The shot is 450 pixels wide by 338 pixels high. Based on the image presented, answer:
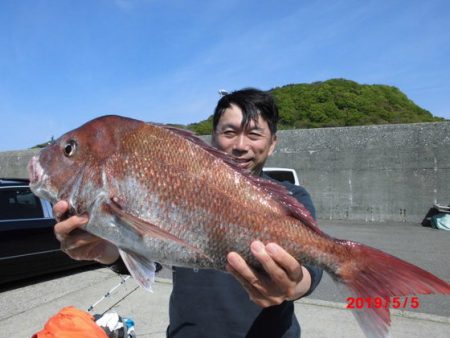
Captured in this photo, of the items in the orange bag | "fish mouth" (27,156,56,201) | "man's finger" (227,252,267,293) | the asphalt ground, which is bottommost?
the asphalt ground

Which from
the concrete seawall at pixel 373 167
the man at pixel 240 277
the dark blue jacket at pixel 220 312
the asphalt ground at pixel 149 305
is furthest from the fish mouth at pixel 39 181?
the concrete seawall at pixel 373 167

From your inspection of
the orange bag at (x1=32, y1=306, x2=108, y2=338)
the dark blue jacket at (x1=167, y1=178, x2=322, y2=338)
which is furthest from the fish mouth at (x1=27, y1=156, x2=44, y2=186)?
the orange bag at (x1=32, y1=306, x2=108, y2=338)

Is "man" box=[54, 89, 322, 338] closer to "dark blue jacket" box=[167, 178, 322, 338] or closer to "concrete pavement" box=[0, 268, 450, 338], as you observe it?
"dark blue jacket" box=[167, 178, 322, 338]

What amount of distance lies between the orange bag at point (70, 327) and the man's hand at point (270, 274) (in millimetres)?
1906

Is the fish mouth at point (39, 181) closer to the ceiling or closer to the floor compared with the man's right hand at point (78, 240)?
closer to the ceiling

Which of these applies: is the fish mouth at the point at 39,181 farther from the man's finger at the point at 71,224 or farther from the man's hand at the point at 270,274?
the man's hand at the point at 270,274

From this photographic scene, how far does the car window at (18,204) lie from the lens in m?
6.53

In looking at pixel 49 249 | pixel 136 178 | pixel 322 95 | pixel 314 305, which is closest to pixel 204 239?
pixel 136 178

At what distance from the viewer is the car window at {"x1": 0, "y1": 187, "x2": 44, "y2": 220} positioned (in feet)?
21.4

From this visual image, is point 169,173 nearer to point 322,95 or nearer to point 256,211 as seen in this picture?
point 256,211

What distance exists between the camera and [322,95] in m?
32.2

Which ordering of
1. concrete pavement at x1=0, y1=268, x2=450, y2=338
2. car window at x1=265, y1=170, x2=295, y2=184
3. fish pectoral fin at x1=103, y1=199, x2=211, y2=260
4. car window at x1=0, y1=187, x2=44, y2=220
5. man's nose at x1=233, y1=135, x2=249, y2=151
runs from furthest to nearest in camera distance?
1. car window at x1=265, y1=170, x2=295, y2=184
2. car window at x1=0, y1=187, x2=44, y2=220
3. concrete pavement at x1=0, y1=268, x2=450, y2=338
4. man's nose at x1=233, y1=135, x2=249, y2=151
5. fish pectoral fin at x1=103, y1=199, x2=211, y2=260

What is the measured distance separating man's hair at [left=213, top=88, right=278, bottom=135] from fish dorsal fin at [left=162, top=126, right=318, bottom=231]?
22.8 inches

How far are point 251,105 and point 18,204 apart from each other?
19.3 feet
